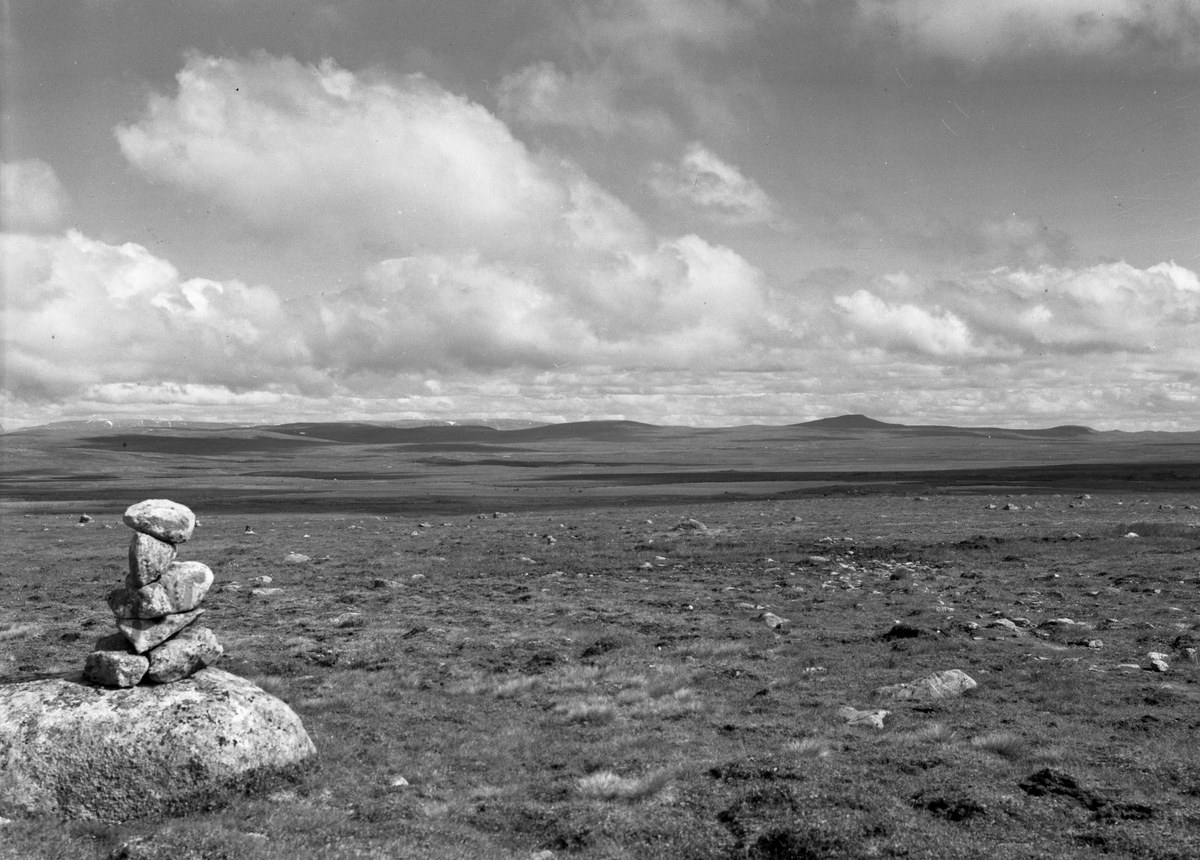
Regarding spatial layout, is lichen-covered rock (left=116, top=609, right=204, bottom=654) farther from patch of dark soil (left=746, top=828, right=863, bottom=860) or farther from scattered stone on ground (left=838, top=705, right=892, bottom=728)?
scattered stone on ground (left=838, top=705, right=892, bottom=728)

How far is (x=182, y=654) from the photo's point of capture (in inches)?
594

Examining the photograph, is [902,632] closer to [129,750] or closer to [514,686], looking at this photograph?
[514,686]

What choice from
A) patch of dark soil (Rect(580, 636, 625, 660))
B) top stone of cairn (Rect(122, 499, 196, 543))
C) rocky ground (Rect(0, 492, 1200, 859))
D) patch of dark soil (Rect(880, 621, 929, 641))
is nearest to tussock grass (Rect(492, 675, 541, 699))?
rocky ground (Rect(0, 492, 1200, 859))

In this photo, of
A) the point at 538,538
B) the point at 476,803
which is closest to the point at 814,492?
the point at 538,538

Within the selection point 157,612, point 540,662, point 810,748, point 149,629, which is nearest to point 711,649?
point 540,662

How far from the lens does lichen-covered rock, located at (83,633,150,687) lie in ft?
46.3

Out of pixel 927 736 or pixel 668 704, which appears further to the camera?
pixel 668 704

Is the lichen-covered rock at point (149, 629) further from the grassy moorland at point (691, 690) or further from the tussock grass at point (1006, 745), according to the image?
the tussock grass at point (1006, 745)

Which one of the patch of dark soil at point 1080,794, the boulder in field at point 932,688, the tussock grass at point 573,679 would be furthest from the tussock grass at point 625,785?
the boulder in field at point 932,688

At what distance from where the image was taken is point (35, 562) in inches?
1692

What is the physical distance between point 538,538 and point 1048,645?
33.8 m

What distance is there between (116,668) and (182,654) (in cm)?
118

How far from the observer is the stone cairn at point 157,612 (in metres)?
14.5

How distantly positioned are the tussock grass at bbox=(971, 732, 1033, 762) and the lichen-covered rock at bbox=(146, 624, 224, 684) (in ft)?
48.6
